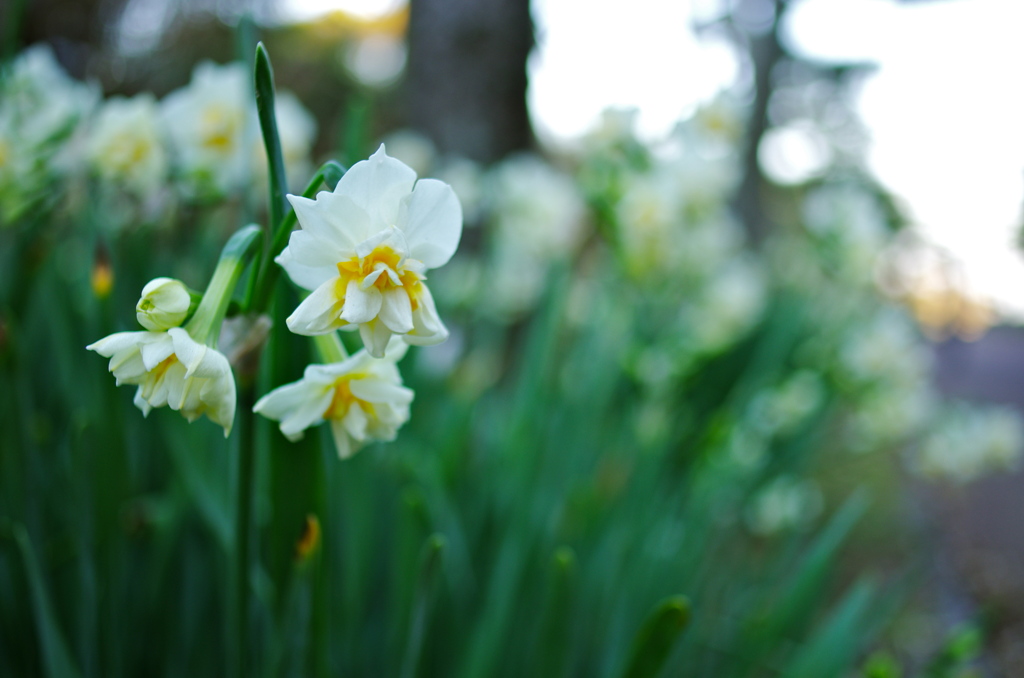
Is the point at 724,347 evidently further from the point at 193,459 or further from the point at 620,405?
the point at 193,459

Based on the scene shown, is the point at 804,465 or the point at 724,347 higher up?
the point at 724,347

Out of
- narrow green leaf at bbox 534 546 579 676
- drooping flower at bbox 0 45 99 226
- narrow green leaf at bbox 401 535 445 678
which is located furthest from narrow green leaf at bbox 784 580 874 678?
drooping flower at bbox 0 45 99 226

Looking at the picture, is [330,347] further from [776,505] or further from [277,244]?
[776,505]

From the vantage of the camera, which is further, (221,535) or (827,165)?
(827,165)

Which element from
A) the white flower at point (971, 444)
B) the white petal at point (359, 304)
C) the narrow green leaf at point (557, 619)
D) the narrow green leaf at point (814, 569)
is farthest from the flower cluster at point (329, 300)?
the white flower at point (971, 444)

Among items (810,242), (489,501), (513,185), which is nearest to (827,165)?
(810,242)

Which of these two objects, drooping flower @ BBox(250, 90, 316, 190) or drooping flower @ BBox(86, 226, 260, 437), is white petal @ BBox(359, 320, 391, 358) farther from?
drooping flower @ BBox(250, 90, 316, 190)

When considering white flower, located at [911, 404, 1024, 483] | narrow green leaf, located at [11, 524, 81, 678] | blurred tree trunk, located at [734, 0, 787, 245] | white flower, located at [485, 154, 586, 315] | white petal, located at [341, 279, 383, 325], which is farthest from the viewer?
blurred tree trunk, located at [734, 0, 787, 245]
